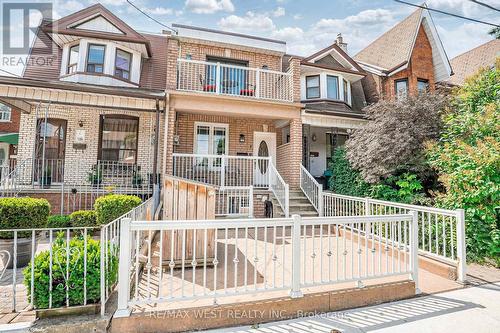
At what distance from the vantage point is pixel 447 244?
5.24 metres

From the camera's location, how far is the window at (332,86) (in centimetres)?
1277

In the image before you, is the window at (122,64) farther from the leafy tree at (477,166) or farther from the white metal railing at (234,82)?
the leafy tree at (477,166)

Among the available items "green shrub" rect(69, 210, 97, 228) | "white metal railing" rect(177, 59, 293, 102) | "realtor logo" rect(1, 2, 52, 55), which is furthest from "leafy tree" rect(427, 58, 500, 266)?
"realtor logo" rect(1, 2, 52, 55)

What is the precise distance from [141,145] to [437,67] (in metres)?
16.1

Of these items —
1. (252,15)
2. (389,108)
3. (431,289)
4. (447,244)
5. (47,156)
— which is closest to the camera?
(431,289)

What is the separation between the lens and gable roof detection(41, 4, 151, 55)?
10.2 meters

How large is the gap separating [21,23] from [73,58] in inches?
94.6

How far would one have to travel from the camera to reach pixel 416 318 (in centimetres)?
333

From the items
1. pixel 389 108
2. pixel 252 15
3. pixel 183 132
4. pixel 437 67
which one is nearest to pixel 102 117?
pixel 183 132

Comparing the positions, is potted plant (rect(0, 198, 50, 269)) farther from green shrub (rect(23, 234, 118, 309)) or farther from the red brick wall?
the red brick wall

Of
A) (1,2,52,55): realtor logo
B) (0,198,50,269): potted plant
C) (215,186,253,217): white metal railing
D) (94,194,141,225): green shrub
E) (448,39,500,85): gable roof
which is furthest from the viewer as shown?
(448,39,500,85): gable roof

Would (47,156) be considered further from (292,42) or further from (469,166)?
(469,166)

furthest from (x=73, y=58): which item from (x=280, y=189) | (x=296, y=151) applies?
(x=280, y=189)

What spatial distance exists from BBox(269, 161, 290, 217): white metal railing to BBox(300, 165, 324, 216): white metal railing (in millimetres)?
1097
